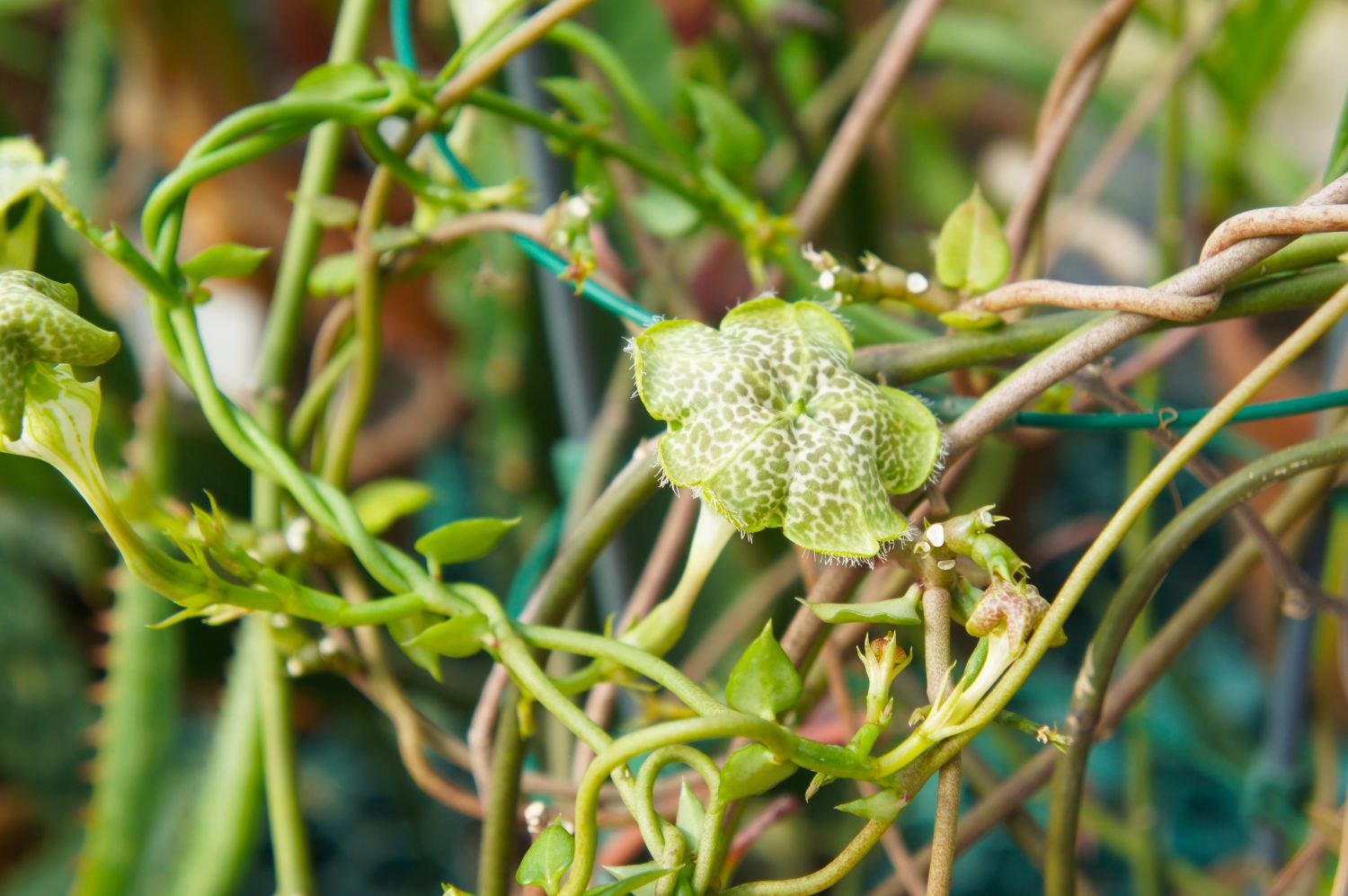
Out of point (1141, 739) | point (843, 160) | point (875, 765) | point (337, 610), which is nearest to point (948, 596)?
point (875, 765)

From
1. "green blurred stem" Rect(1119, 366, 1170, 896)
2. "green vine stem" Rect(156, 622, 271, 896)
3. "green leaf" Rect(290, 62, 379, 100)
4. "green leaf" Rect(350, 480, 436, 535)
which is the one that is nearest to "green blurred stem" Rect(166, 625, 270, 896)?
"green vine stem" Rect(156, 622, 271, 896)

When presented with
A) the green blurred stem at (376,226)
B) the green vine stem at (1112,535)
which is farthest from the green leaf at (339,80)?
the green vine stem at (1112,535)

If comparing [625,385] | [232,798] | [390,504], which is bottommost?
[232,798]

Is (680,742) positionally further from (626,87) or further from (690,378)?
(626,87)

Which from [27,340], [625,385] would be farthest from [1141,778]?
[27,340]

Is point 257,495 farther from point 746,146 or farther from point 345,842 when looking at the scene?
point 345,842

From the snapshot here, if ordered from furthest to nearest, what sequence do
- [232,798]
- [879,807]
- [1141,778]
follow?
[1141,778], [232,798], [879,807]
